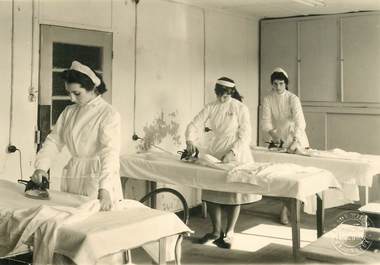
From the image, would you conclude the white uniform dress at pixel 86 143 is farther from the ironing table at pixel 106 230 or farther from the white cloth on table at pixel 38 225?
the white cloth on table at pixel 38 225

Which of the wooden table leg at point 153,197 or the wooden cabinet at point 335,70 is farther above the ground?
the wooden cabinet at point 335,70

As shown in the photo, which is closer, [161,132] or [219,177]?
Answer: [219,177]

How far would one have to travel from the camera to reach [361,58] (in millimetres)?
7023

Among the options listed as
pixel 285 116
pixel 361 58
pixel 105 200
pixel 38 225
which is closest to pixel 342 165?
pixel 285 116

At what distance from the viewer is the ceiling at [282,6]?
21.2 ft

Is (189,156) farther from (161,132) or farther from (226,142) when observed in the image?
(161,132)

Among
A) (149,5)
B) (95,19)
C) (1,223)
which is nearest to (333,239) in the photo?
(1,223)

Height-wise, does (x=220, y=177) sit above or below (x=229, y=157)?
Result: below

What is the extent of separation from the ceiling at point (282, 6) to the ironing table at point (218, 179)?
2.19 m

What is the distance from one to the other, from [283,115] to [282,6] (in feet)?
4.92

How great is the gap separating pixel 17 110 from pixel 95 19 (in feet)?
4.12

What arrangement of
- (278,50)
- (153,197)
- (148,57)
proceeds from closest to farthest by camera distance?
(153,197) → (148,57) → (278,50)

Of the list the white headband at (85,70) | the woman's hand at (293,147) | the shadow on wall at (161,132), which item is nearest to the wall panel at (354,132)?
the woman's hand at (293,147)

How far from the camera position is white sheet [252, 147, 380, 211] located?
513 cm
